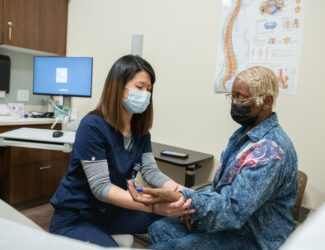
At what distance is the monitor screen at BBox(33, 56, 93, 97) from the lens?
2574mm

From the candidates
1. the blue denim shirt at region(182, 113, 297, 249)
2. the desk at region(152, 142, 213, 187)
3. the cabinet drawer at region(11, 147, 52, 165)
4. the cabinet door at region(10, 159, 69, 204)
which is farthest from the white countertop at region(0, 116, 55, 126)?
the blue denim shirt at region(182, 113, 297, 249)

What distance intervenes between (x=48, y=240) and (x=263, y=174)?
2.31 ft

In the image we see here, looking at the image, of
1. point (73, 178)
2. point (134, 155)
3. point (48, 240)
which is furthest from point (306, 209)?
point (48, 240)

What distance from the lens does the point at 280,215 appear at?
38.2 inches

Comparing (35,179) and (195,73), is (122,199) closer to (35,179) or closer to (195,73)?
(195,73)

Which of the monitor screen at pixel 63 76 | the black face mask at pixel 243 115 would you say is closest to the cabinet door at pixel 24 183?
the monitor screen at pixel 63 76

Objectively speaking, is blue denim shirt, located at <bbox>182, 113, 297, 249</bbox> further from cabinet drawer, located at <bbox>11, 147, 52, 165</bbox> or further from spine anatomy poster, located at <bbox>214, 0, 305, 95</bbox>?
cabinet drawer, located at <bbox>11, 147, 52, 165</bbox>

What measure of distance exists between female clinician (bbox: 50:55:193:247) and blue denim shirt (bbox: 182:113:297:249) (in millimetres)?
190

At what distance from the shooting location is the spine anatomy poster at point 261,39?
5.93 ft

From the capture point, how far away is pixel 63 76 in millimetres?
2625

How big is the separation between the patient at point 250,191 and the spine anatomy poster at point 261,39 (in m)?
0.95

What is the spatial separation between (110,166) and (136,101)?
326 mm

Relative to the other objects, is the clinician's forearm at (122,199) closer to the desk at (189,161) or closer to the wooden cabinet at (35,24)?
the desk at (189,161)

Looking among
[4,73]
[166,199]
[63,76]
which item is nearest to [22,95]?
[4,73]
